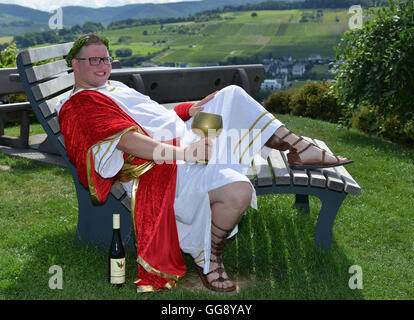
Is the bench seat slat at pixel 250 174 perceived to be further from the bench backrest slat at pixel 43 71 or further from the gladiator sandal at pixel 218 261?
the bench backrest slat at pixel 43 71

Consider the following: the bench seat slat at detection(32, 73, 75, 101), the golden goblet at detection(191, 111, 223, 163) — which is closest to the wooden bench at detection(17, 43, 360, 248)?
the bench seat slat at detection(32, 73, 75, 101)

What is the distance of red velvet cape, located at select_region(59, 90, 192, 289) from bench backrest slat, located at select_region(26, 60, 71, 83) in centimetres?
32

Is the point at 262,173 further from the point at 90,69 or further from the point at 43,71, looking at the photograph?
the point at 43,71

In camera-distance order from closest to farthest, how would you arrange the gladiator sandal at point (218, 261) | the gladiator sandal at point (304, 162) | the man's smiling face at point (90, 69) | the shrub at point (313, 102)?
the gladiator sandal at point (218, 261) → the man's smiling face at point (90, 69) → the gladiator sandal at point (304, 162) → the shrub at point (313, 102)

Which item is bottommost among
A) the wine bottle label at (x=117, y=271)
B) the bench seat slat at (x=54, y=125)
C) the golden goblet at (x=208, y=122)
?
the wine bottle label at (x=117, y=271)

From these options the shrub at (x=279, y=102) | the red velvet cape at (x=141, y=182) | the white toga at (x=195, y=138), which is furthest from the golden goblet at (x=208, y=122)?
the shrub at (x=279, y=102)

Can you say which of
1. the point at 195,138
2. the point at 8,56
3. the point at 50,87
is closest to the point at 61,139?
the point at 50,87

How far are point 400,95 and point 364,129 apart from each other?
1461 millimetres

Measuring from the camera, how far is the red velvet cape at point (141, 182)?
3.07 m

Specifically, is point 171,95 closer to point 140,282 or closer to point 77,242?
point 77,242

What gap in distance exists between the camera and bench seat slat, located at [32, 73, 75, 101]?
3297mm

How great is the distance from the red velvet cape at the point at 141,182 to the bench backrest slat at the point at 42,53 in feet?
1.31
